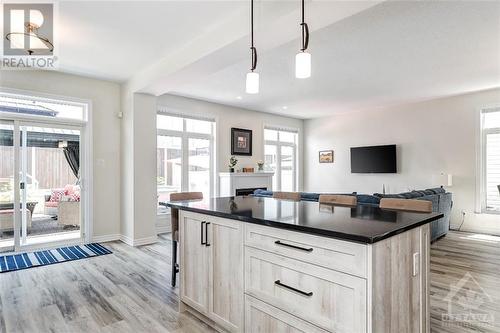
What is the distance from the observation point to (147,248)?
4.62m

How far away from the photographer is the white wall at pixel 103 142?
189 inches

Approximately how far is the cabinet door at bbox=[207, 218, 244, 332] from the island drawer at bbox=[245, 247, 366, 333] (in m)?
0.11

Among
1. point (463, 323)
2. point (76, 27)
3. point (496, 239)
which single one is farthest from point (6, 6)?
point (496, 239)

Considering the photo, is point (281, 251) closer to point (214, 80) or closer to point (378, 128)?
point (214, 80)

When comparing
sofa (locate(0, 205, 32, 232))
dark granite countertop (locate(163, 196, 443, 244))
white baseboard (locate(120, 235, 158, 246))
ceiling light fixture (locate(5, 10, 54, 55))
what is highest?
ceiling light fixture (locate(5, 10, 54, 55))

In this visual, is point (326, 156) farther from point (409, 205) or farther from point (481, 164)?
point (409, 205)

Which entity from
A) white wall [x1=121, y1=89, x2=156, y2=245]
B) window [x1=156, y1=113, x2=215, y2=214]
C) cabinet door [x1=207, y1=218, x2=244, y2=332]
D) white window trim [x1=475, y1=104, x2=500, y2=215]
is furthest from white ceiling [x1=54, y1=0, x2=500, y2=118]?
cabinet door [x1=207, y1=218, x2=244, y2=332]

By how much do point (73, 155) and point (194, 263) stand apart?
11.9ft

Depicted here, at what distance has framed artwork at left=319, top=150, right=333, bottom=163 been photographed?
827 centimetres

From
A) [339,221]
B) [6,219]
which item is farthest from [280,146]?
[339,221]

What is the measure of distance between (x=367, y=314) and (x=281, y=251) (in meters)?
0.55

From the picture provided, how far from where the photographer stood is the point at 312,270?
1.56 metres

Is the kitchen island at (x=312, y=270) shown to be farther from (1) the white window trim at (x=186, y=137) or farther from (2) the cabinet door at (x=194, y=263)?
(1) the white window trim at (x=186, y=137)

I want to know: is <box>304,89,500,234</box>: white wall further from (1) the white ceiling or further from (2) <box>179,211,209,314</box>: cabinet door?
(2) <box>179,211,209,314</box>: cabinet door
